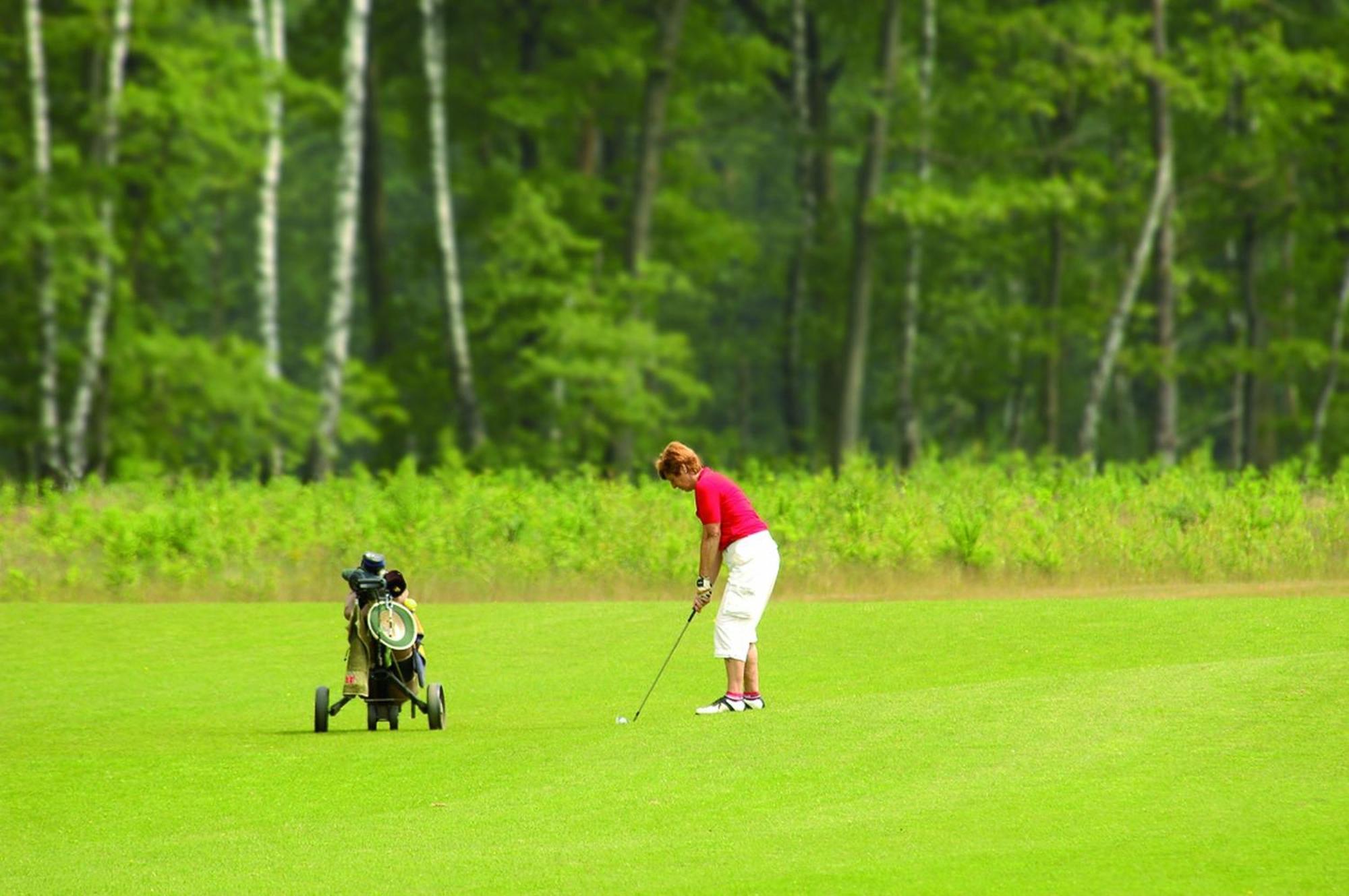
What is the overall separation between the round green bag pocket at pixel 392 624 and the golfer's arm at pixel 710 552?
1779 millimetres

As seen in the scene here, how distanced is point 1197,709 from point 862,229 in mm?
24582

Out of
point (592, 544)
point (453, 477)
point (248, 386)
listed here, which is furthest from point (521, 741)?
point (248, 386)

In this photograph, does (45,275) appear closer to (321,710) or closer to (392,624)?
(321,710)

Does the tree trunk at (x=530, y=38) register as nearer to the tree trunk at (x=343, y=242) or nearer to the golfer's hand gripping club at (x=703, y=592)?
the tree trunk at (x=343, y=242)

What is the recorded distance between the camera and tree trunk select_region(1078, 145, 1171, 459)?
115ft

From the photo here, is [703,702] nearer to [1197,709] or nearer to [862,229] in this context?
[1197,709]

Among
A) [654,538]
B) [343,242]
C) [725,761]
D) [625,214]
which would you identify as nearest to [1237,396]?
[625,214]

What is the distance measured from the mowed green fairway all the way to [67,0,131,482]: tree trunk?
13606 mm

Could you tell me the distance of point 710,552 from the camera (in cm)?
1248

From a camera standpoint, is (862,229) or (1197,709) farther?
(862,229)

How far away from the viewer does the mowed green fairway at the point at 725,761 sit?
28.3 feet

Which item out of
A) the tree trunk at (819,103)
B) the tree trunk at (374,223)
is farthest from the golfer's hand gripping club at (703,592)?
the tree trunk at (819,103)

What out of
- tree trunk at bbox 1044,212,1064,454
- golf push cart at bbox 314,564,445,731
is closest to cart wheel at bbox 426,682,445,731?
golf push cart at bbox 314,564,445,731

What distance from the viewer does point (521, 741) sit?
12039mm
